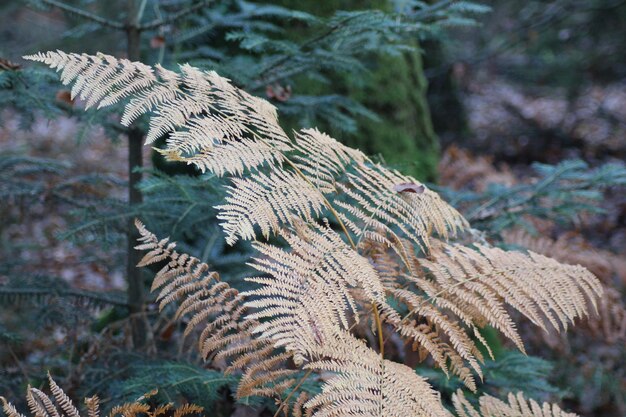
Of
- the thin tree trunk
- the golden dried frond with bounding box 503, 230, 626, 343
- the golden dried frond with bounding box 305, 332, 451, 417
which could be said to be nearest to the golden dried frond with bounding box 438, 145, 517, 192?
the golden dried frond with bounding box 503, 230, 626, 343

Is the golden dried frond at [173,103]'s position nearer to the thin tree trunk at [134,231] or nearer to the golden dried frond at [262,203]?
the golden dried frond at [262,203]

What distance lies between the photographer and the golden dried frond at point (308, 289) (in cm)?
118

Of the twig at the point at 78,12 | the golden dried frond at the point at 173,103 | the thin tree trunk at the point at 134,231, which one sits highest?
the twig at the point at 78,12

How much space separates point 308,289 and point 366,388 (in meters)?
0.27

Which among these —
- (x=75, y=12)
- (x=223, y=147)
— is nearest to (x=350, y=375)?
(x=223, y=147)

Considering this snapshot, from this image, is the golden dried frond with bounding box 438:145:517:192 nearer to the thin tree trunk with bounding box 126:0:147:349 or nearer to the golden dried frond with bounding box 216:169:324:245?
the thin tree trunk with bounding box 126:0:147:349

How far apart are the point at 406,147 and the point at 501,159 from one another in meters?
3.60

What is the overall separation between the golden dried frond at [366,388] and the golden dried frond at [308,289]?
0.06 m

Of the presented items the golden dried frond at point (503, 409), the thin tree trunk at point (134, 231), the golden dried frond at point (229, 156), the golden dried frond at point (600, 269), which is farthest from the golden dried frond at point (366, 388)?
→ the golden dried frond at point (600, 269)

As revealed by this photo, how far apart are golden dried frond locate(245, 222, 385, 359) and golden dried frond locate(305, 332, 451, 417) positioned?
0.21 feet

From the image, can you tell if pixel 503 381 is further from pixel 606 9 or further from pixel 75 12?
pixel 606 9

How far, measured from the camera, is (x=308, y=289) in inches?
49.6

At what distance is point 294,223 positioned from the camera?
147 centimetres

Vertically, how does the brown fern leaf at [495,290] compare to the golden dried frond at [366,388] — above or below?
above
